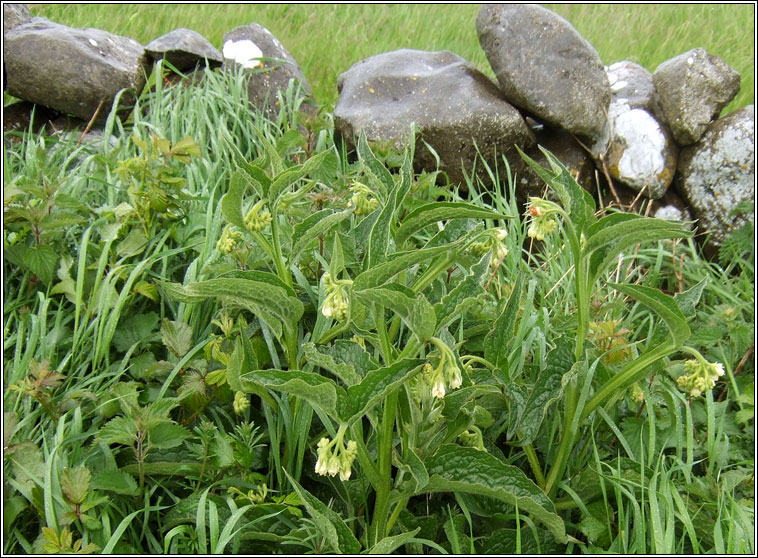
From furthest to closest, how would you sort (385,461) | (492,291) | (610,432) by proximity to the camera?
(492,291), (610,432), (385,461)

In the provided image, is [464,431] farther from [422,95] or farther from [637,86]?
[637,86]

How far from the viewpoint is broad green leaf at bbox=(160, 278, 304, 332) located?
127 centimetres

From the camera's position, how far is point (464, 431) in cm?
144

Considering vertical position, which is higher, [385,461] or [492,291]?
[385,461]

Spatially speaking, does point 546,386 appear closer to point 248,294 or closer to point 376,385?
point 376,385

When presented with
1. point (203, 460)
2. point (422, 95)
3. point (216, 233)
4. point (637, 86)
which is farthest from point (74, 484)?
point (637, 86)

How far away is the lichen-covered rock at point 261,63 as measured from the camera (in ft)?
12.2

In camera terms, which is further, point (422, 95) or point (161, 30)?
point (161, 30)

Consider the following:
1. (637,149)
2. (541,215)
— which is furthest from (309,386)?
(637,149)

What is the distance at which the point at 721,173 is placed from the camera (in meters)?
3.50

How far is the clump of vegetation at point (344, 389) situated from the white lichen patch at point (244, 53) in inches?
59.9

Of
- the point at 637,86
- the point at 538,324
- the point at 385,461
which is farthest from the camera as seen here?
the point at 637,86

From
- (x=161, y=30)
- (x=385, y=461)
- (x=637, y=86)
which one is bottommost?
(x=161, y=30)

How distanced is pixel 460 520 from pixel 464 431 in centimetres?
28
